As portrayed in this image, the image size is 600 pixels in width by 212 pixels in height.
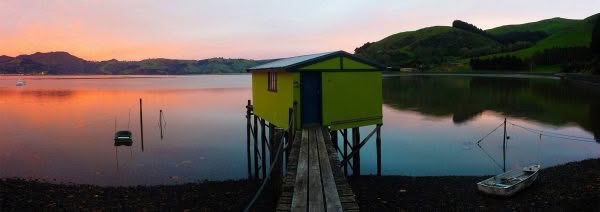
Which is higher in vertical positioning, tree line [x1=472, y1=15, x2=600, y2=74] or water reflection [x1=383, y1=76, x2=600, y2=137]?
tree line [x1=472, y1=15, x2=600, y2=74]

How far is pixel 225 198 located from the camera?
1998 centimetres

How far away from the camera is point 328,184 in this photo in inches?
422

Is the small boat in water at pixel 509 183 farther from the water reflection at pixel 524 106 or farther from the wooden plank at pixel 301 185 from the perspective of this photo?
the water reflection at pixel 524 106

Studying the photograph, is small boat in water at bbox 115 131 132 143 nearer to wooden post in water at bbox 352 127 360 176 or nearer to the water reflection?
wooden post in water at bbox 352 127 360 176

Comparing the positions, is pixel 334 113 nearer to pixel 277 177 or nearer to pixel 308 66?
pixel 308 66

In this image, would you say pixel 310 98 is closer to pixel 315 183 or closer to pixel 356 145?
pixel 356 145

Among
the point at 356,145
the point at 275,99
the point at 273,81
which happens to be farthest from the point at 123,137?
the point at 356,145

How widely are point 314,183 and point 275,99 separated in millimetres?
10871

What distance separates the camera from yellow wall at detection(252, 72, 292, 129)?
19.1 metres

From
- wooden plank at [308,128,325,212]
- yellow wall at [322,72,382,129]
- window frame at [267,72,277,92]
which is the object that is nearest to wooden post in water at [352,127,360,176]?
Answer: yellow wall at [322,72,382,129]

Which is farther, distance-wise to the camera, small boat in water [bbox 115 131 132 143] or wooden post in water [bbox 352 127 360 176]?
small boat in water [bbox 115 131 132 143]

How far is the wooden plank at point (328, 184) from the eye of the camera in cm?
921

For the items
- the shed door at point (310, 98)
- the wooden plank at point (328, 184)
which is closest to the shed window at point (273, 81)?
the shed door at point (310, 98)

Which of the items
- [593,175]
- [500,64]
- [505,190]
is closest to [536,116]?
[593,175]
